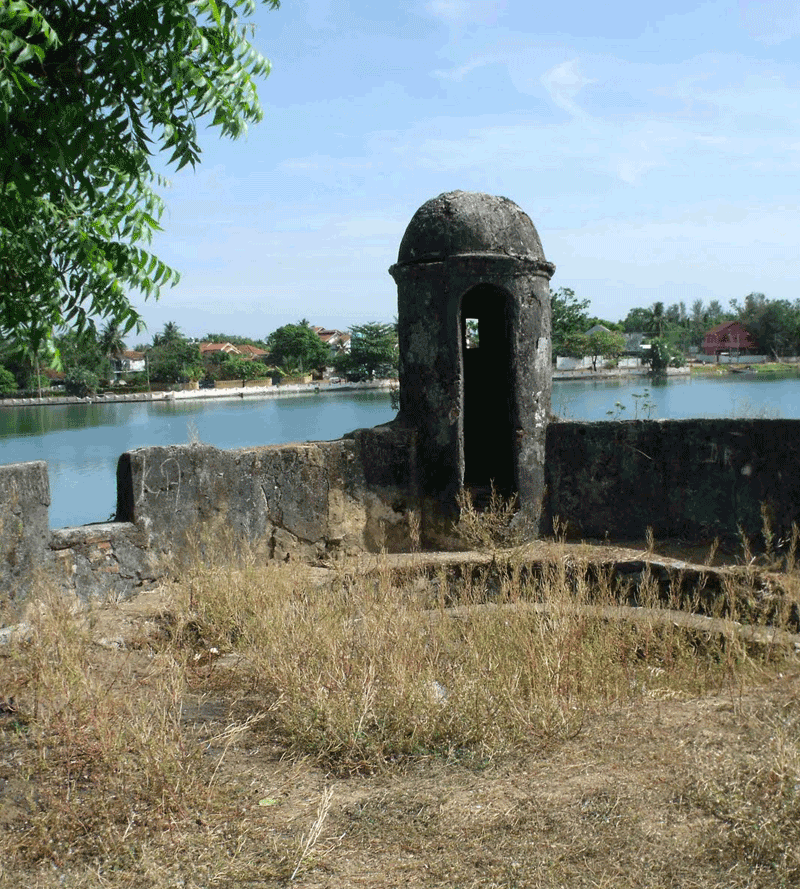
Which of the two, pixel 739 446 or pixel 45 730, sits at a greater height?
pixel 739 446

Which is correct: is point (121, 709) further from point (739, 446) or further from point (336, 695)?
point (739, 446)

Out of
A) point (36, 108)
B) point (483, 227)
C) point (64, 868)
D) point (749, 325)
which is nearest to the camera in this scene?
point (64, 868)

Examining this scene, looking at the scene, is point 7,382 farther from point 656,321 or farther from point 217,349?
point 656,321

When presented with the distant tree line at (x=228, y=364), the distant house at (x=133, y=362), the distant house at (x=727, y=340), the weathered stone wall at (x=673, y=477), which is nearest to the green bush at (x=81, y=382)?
the distant tree line at (x=228, y=364)

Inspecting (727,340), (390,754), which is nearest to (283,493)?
(390,754)

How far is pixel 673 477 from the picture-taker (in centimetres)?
711

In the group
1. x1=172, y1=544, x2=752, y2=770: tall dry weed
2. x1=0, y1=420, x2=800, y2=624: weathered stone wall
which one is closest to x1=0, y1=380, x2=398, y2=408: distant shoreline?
x1=0, y1=420, x2=800, y2=624: weathered stone wall

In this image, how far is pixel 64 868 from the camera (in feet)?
8.52

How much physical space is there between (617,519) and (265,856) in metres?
5.20

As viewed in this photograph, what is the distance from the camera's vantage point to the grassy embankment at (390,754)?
2.60 meters

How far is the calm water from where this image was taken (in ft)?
61.2

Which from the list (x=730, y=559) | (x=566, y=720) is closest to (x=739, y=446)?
(x=730, y=559)

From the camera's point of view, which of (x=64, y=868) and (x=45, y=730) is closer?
(x=64, y=868)

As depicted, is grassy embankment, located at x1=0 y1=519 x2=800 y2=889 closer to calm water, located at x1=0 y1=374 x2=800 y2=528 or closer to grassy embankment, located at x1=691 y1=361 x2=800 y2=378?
calm water, located at x1=0 y1=374 x2=800 y2=528
